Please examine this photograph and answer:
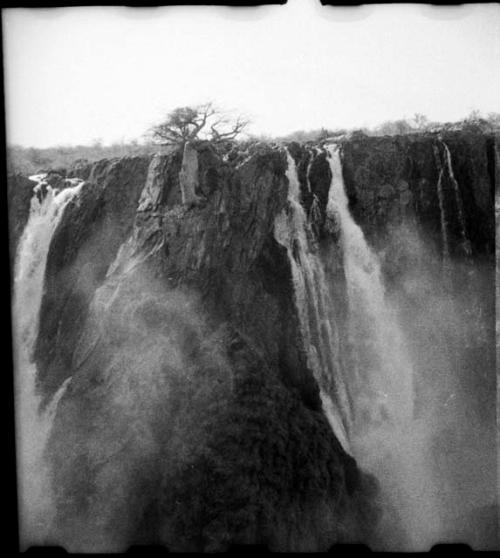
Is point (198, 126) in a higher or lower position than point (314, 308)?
higher

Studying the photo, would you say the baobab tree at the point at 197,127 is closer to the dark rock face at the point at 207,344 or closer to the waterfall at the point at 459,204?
the dark rock face at the point at 207,344

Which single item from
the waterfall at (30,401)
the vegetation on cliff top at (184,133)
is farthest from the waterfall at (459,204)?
the waterfall at (30,401)

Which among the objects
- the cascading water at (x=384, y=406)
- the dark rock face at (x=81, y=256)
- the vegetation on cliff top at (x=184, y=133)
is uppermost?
the vegetation on cliff top at (x=184, y=133)

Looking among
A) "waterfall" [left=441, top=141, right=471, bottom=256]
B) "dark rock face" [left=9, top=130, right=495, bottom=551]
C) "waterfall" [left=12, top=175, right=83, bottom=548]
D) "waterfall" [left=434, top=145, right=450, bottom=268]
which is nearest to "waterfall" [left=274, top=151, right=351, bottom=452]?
"dark rock face" [left=9, top=130, right=495, bottom=551]

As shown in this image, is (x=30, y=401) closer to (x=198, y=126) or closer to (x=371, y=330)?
(x=198, y=126)

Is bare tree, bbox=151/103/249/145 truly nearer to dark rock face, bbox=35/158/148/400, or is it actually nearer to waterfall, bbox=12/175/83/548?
dark rock face, bbox=35/158/148/400

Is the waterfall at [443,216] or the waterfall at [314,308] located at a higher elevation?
the waterfall at [443,216]

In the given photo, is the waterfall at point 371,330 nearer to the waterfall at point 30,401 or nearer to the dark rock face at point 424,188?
the dark rock face at point 424,188

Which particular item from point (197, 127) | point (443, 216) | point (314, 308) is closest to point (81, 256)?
point (197, 127)
